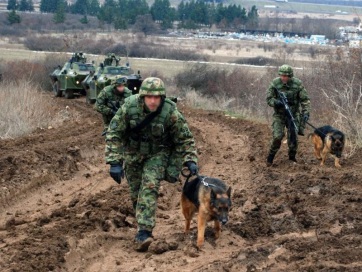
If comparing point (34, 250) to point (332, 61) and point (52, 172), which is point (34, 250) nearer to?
point (52, 172)

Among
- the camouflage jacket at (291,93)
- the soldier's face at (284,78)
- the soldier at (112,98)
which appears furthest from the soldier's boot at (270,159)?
the soldier at (112,98)

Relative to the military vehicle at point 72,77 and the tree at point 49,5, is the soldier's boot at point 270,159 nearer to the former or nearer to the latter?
the military vehicle at point 72,77

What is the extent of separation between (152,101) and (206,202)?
4.05 ft

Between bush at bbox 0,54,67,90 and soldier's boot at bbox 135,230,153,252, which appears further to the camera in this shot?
bush at bbox 0,54,67,90

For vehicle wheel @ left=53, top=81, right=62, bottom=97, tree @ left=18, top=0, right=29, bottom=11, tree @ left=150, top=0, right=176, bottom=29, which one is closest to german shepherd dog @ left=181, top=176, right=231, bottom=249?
vehicle wheel @ left=53, top=81, right=62, bottom=97

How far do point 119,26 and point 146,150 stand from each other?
265ft

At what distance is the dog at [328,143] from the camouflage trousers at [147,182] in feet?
18.9

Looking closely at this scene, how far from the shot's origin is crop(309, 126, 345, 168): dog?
14.1 metres

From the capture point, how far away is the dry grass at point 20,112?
763 inches

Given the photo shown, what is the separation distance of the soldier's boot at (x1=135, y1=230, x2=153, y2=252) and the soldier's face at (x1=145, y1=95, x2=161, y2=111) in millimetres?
1350

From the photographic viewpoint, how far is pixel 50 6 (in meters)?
109

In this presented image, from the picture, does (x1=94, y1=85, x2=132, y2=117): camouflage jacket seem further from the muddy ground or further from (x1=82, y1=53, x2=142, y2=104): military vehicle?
(x1=82, y1=53, x2=142, y2=104): military vehicle

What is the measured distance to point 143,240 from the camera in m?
8.67

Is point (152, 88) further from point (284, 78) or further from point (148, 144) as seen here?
point (284, 78)
